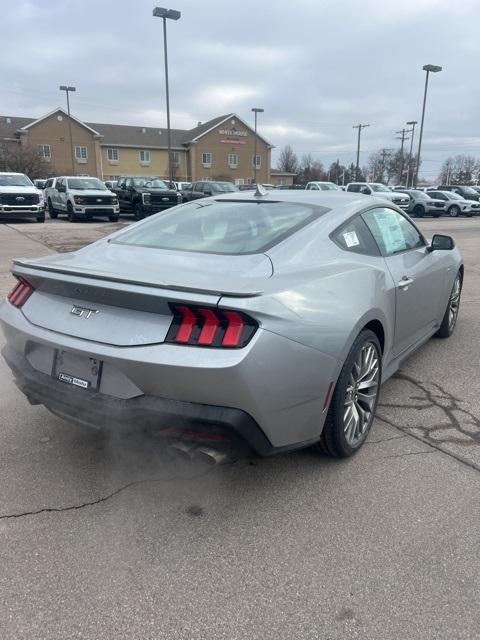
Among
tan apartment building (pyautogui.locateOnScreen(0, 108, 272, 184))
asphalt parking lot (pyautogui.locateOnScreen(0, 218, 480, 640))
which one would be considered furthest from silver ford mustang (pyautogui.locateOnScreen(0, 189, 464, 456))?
tan apartment building (pyautogui.locateOnScreen(0, 108, 272, 184))

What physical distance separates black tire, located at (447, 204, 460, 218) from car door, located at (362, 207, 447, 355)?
28300 millimetres

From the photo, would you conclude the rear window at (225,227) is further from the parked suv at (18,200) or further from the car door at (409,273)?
the parked suv at (18,200)

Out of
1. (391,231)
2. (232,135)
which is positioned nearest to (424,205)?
(391,231)

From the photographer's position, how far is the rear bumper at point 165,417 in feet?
7.27

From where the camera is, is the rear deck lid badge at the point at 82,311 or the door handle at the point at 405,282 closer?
the rear deck lid badge at the point at 82,311

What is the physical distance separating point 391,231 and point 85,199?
1808 centimetres

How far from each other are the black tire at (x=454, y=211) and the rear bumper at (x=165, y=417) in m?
30.9

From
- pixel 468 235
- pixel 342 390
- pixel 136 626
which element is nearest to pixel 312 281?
pixel 342 390

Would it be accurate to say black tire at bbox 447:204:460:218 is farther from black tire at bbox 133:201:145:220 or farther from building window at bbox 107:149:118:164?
building window at bbox 107:149:118:164

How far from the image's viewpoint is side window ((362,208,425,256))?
3.58 metres

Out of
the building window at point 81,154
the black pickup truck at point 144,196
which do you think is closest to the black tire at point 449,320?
the black pickup truck at point 144,196

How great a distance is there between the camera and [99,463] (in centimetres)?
298

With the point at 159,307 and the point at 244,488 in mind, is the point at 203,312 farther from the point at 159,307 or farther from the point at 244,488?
the point at 244,488

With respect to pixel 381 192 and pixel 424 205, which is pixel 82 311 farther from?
pixel 424 205
